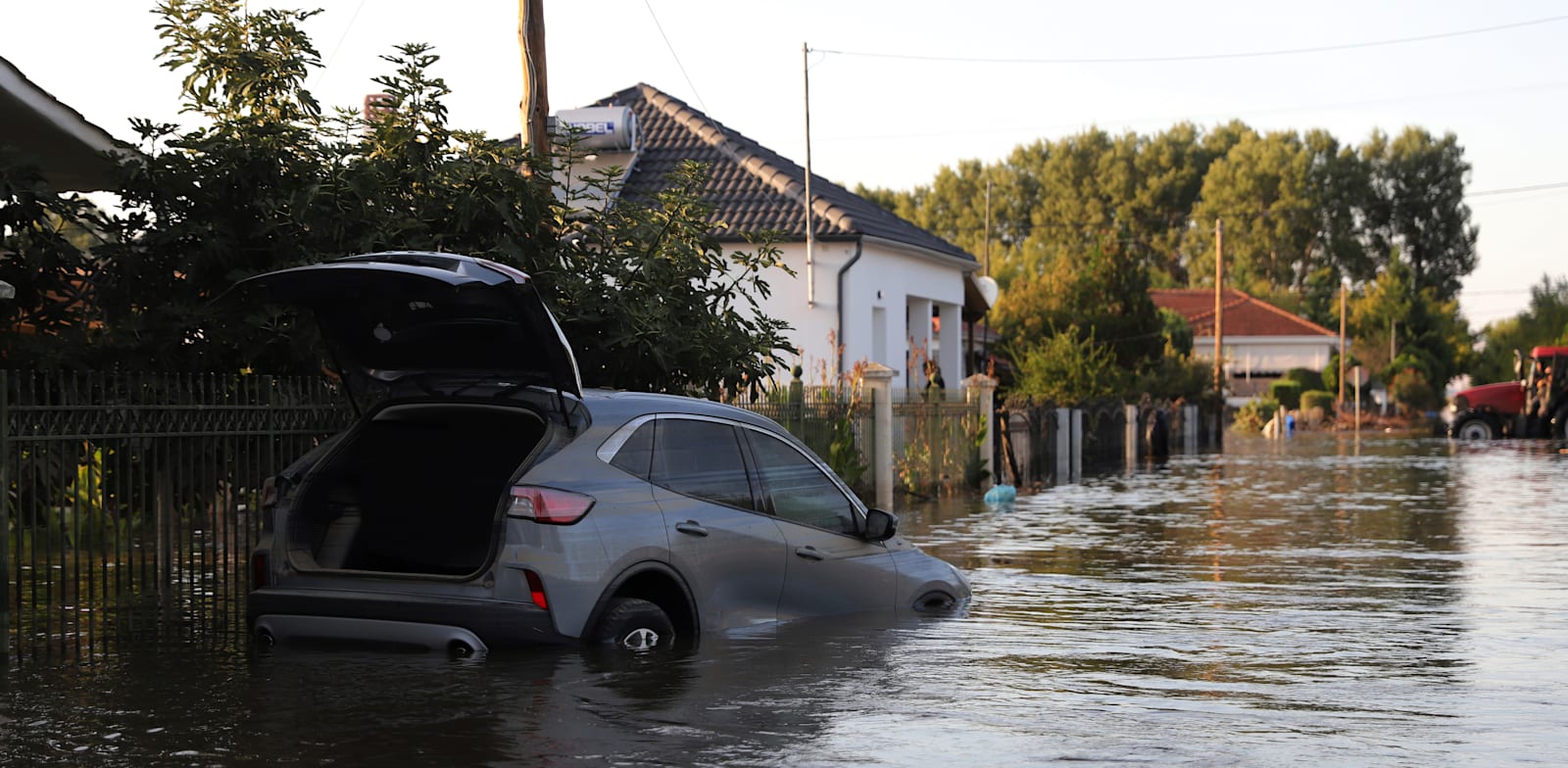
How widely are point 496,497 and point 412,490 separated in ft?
1.35

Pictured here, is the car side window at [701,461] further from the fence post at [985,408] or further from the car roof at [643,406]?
the fence post at [985,408]

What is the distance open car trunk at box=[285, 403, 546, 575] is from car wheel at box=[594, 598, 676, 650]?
0.73m

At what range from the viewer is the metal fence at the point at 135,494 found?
9484mm

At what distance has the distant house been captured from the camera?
103 metres

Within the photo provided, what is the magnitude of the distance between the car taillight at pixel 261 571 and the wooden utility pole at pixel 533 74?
786cm

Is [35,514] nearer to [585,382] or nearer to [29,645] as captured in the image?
[29,645]

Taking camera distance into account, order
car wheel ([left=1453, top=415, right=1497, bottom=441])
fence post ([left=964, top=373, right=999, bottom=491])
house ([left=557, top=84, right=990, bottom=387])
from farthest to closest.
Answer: car wheel ([left=1453, top=415, right=1497, bottom=441]), house ([left=557, top=84, right=990, bottom=387]), fence post ([left=964, top=373, right=999, bottom=491])

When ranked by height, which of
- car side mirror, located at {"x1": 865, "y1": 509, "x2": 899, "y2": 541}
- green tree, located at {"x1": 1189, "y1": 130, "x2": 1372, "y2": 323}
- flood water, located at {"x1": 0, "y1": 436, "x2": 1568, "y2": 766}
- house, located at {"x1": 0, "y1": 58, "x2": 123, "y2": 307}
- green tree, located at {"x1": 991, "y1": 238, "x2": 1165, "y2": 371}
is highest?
→ green tree, located at {"x1": 1189, "y1": 130, "x2": 1372, "y2": 323}

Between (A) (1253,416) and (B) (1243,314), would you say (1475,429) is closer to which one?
(A) (1253,416)

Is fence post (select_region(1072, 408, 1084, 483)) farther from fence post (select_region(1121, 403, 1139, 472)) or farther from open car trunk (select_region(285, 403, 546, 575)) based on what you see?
open car trunk (select_region(285, 403, 546, 575))

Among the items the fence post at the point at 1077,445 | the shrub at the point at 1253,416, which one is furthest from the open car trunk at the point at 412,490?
the shrub at the point at 1253,416

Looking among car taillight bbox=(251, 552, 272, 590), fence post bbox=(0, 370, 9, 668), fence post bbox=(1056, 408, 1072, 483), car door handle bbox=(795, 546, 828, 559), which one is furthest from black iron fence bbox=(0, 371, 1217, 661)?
fence post bbox=(1056, 408, 1072, 483)

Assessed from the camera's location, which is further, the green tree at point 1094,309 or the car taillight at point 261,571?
the green tree at point 1094,309

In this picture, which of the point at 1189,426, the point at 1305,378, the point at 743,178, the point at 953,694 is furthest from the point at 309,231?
the point at 1305,378
